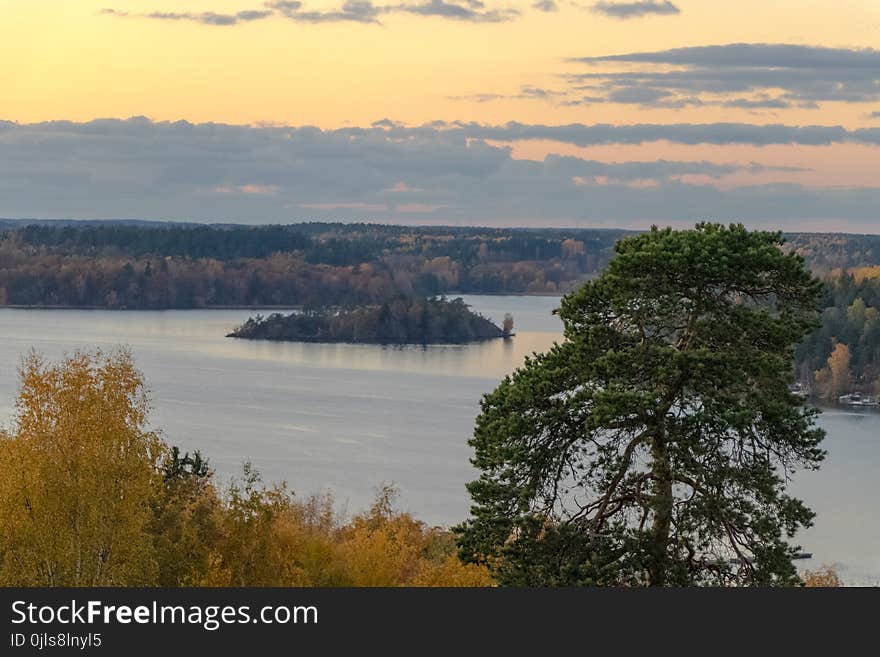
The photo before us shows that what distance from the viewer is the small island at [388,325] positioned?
2783 inches

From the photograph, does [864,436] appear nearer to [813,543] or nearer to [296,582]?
[813,543]

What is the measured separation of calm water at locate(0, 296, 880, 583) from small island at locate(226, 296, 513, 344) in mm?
2512

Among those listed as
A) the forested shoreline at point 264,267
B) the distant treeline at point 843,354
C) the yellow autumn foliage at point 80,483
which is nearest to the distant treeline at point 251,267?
the forested shoreline at point 264,267

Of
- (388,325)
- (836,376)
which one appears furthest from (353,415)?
(388,325)

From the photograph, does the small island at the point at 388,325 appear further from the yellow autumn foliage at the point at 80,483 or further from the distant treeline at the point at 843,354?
the yellow autumn foliage at the point at 80,483

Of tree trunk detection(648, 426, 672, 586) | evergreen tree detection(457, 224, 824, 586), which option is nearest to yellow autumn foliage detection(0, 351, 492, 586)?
evergreen tree detection(457, 224, 824, 586)

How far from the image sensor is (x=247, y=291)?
316 ft

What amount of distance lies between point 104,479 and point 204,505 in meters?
3.20

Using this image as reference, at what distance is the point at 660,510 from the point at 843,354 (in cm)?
4551

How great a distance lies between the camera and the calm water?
1009 inches

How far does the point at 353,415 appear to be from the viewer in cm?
3931

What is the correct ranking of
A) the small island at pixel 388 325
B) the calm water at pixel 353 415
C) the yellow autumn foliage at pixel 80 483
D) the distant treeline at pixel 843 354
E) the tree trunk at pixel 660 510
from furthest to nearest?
1. the small island at pixel 388 325
2. the distant treeline at pixel 843 354
3. the calm water at pixel 353 415
4. the yellow autumn foliage at pixel 80 483
5. the tree trunk at pixel 660 510

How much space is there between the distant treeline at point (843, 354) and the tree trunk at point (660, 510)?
41.7 metres

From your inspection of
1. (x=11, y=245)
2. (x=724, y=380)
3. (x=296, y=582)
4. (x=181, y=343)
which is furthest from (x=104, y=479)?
(x=11, y=245)
